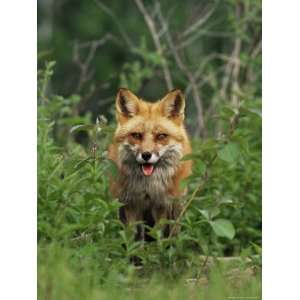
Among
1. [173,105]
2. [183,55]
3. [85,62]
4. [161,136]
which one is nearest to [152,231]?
[161,136]

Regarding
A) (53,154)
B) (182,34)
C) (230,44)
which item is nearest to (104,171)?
(53,154)

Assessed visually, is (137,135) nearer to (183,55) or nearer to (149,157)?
(149,157)

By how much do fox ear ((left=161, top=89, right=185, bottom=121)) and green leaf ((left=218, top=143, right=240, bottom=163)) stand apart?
494 mm

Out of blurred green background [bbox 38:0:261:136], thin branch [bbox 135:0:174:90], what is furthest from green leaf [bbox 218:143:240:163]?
thin branch [bbox 135:0:174:90]

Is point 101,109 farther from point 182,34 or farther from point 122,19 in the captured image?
point 182,34

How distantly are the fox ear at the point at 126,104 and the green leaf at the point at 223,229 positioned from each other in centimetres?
98

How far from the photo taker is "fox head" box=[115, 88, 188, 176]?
6.68 meters

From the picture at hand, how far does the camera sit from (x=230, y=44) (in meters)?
11.9

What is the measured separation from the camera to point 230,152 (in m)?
6.38

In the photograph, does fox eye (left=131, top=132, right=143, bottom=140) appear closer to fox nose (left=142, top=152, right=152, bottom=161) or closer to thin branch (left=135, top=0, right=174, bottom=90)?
fox nose (left=142, top=152, right=152, bottom=161)

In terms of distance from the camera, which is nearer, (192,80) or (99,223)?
(99,223)

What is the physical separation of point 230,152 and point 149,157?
630mm

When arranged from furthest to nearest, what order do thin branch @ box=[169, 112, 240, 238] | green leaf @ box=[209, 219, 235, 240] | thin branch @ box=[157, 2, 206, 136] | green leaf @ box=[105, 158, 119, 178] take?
thin branch @ box=[157, 2, 206, 136]
green leaf @ box=[105, 158, 119, 178]
thin branch @ box=[169, 112, 240, 238]
green leaf @ box=[209, 219, 235, 240]
